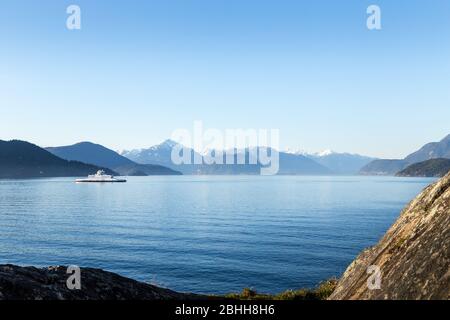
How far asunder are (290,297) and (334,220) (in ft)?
308

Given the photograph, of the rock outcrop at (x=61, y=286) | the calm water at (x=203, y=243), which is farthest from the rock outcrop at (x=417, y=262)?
the calm water at (x=203, y=243)

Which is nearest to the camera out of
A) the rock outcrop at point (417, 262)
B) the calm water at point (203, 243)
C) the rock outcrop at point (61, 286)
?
the rock outcrop at point (417, 262)

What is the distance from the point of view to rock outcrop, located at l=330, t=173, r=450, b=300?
898 centimetres

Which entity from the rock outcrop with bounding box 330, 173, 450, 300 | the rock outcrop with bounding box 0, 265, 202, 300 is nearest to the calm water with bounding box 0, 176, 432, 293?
the rock outcrop with bounding box 0, 265, 202, 300

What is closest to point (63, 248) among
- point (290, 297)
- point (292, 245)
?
point (292, 245)

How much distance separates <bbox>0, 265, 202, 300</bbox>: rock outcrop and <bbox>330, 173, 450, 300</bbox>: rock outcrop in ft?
24.4

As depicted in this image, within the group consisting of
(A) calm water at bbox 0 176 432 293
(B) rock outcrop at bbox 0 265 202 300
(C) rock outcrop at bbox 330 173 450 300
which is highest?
(C) rock outcrop at bbox 330 173 450 300

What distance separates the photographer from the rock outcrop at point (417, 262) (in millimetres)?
8984

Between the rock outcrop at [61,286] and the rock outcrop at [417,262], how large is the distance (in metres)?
7.45

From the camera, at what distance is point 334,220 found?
10969 cm

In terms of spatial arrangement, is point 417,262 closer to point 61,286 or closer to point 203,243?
point 61,286

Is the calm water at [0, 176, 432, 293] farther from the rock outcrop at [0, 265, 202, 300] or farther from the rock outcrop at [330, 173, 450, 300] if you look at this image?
the rock outcrop at [330, 173, 450, 300]

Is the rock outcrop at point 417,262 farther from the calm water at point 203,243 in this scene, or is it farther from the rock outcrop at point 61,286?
the calm water at point 203,243
